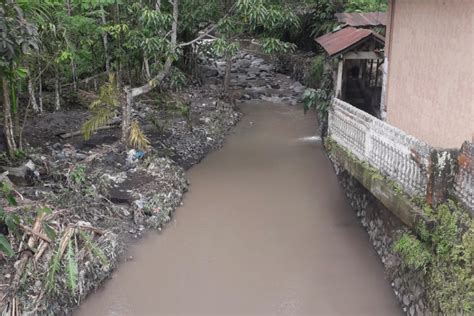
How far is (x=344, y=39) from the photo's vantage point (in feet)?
30.9

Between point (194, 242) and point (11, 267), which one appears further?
point (194, 242)

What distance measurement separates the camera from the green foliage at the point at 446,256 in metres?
4.71

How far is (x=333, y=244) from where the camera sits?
27.0ft

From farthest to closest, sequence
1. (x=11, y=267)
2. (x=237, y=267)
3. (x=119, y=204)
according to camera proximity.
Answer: (x=119, y=204)
(x=237, y=267)
(x=11, y=267)

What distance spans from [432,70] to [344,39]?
2896 mm

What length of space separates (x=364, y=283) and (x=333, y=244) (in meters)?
1.21

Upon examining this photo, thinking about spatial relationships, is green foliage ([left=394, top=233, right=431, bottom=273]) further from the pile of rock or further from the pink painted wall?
the pile of rock

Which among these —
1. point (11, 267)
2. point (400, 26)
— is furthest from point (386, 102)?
point (11, 267)

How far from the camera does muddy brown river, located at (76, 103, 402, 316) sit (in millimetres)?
6723

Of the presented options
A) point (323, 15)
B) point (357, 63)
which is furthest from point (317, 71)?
point (357, 63)

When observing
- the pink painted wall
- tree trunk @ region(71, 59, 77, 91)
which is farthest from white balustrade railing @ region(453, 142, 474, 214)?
tree trunk @ region(71, 59, 77, 91)

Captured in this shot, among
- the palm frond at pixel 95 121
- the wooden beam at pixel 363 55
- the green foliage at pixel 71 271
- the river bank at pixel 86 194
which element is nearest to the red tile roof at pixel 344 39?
the wooden beam at pixel 363 55

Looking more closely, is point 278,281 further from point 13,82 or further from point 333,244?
point 13,82

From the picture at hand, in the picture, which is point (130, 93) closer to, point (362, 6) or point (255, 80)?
point (362, 6)
